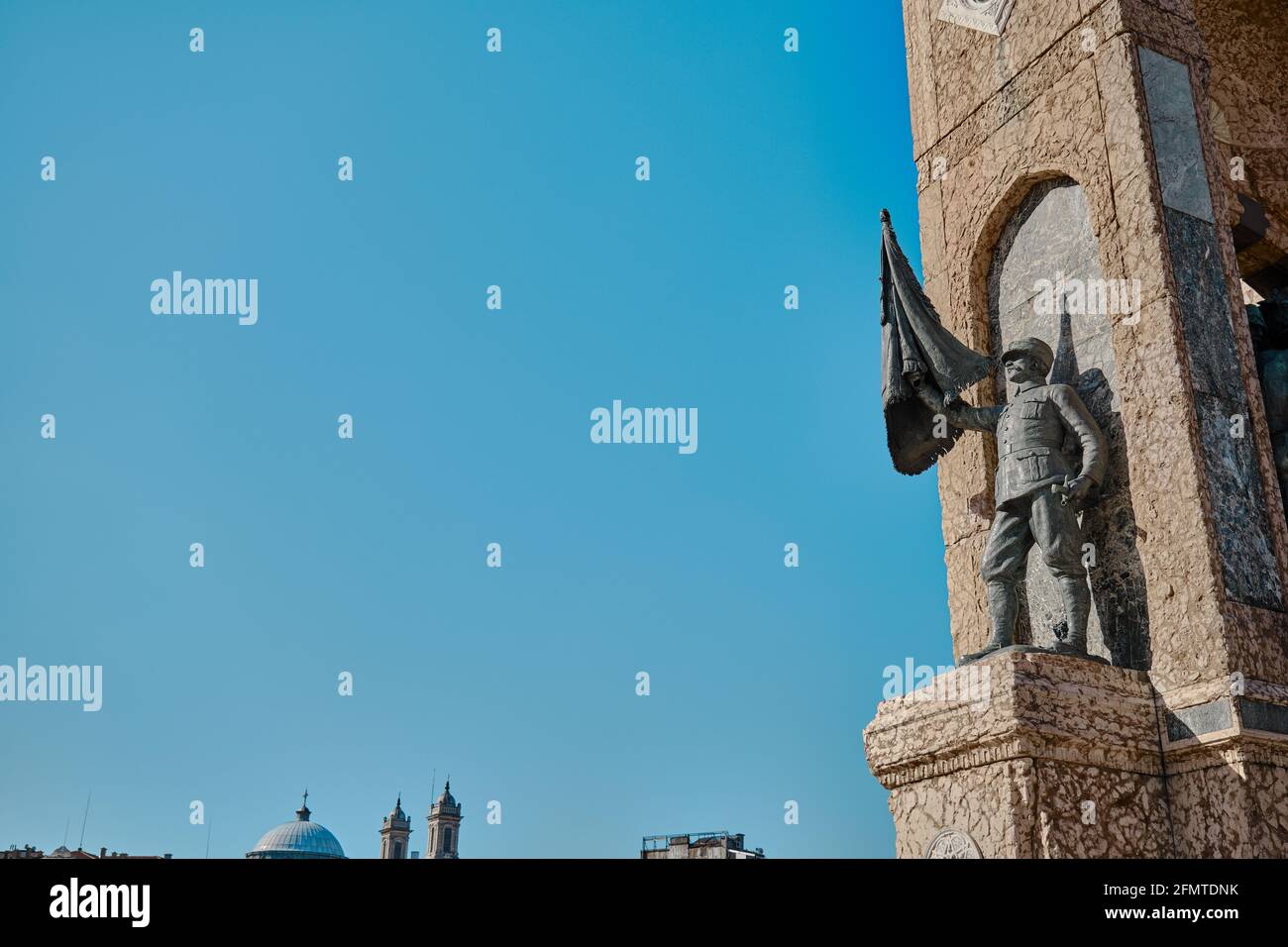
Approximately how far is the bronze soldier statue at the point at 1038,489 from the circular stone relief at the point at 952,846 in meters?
0.93

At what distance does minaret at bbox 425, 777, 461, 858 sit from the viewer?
128 metres

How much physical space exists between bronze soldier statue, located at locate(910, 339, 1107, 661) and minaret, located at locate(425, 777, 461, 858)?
418ft

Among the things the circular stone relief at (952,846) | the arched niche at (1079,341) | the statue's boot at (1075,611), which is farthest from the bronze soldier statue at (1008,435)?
the circular stone relief at (952,846)

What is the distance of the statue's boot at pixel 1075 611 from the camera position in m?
6.65

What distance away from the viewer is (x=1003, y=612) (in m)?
7.11

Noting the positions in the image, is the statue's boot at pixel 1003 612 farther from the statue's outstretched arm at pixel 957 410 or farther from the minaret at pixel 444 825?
the minaret at pixel 444 825

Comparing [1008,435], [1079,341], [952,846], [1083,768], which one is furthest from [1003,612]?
[1079,341]

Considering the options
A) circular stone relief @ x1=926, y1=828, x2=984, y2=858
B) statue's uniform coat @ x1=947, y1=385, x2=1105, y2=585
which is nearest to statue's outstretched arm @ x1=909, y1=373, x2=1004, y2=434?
statue's uniform coat @ x1=947, y1=385, x2=1105, y2=585

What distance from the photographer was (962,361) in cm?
775

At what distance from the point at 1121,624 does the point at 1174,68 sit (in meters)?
3.57

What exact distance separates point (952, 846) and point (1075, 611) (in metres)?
1.45
